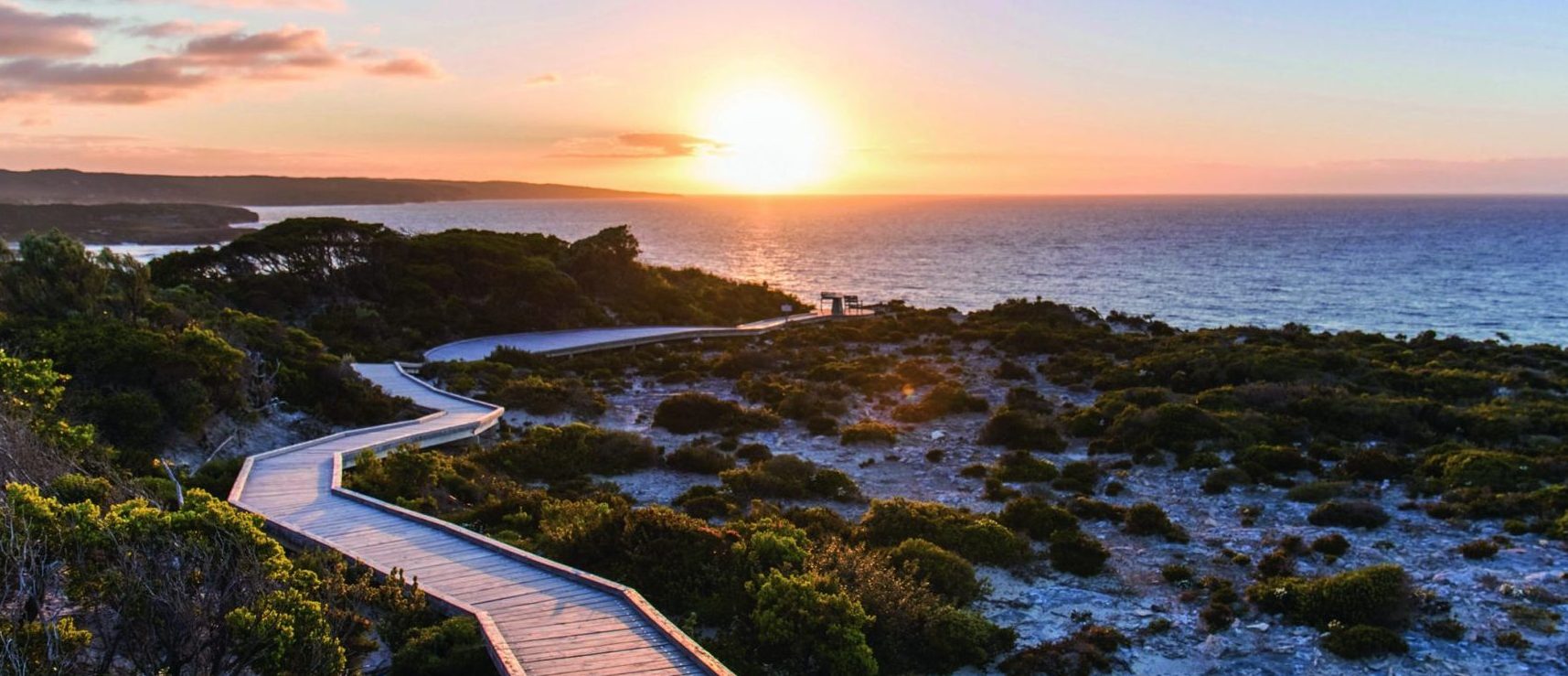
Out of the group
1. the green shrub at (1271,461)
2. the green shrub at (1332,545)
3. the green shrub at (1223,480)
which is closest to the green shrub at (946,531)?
the green shrub at (1332,545)

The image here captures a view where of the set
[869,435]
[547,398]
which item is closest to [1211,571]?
[869,435]

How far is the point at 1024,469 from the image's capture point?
21.5 meters

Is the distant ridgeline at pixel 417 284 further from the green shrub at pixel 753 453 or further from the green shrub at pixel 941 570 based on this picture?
the green shrub at pixel 941 570

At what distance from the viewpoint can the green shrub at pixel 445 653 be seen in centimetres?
955

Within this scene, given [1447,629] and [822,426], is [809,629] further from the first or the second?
[822,426]

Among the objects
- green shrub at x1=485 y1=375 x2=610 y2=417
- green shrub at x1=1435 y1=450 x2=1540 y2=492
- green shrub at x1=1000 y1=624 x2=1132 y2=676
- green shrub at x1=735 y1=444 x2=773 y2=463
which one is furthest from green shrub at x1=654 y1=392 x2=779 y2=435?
green shrub at x1=1435 y1=450 x2=1540 y2=492

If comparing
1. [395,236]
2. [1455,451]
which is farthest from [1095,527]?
[395,236]

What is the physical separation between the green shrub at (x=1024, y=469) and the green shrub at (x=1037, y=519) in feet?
10.4

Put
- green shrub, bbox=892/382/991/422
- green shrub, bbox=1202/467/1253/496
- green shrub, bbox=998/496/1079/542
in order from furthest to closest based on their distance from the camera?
green shrub, bbox=892/382/991/422
green shrub, bbox=1202/467/1253/496
green shrub, bbox=998/496/1079/542

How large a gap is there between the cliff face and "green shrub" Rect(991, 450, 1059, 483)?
336 ft

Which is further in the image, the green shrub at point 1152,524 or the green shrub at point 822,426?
the green shrub at point 822,426

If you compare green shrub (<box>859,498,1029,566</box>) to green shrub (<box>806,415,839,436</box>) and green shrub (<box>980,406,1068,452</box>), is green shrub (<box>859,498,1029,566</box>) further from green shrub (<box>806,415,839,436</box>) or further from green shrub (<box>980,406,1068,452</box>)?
green shrub (<box>806,415,839,436</box>)

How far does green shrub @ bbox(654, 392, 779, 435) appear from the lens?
26.5 m

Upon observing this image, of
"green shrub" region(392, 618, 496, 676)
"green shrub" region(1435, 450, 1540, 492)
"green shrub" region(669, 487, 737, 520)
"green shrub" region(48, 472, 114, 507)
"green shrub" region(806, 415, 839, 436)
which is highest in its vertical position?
"green shrub" region(48, 472, 114, 507)
